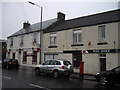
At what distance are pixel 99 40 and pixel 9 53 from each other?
19.8m

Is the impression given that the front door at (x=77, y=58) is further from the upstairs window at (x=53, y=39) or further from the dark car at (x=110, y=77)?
the dark car at (x=110, y=77)

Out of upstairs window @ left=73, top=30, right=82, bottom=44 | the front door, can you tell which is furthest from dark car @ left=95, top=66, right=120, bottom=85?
upstairs window @ left=73, top=30, right=82, bottom=44

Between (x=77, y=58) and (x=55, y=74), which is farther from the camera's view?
(x=77, y=58)

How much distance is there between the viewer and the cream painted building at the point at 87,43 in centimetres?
1494

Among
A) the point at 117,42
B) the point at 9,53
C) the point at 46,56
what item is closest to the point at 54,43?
the point at 46,56

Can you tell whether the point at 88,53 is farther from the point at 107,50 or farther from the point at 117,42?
the point at 117,42

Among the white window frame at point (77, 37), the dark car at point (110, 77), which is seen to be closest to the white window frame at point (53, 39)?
the white window frame at point (77, 37)

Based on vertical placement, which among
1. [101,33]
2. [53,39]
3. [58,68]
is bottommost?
[58,68]

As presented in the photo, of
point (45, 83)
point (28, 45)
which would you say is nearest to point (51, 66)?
point (45, 83)

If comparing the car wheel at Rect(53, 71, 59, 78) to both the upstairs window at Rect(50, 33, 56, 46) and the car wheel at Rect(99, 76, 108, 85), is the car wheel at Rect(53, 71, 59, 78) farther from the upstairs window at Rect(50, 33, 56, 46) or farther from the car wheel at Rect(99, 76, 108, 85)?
the upstairs window at Rect(50, 33, 56, 46)

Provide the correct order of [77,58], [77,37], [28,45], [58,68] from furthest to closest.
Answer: [28,45] → [77,37] → [77,58] → [58,68]

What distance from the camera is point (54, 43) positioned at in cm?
2111

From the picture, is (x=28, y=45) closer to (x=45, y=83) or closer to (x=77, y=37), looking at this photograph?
(x=77, y=37)

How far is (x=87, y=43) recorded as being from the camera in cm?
1680
